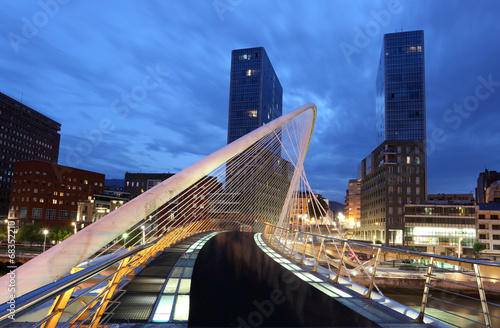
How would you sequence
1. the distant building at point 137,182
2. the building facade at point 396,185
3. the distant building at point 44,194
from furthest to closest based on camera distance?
the distant building at point 137,182, the building facade at point 396,185, the distant building at point 44,194

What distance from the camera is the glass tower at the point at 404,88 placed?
115438 mm

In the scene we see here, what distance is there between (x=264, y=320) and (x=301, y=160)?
62.3 ft

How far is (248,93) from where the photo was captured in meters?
131

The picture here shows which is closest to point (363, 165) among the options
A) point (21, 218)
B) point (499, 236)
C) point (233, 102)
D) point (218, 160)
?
point (499, 236)

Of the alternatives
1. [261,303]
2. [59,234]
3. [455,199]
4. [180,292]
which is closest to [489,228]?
[455,199]

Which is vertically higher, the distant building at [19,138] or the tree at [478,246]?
the distant building at [19,138]

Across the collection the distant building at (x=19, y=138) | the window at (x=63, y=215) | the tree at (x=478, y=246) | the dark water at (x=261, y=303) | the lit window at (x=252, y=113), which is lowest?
the tree at (x=478, y=246)

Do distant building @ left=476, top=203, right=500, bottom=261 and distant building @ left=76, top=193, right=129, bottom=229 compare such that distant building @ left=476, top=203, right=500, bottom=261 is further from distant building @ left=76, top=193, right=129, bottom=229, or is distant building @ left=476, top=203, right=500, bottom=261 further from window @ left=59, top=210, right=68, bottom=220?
window @ left=59, top=210, right=68, bottom=220

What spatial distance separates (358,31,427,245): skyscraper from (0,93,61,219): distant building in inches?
4080

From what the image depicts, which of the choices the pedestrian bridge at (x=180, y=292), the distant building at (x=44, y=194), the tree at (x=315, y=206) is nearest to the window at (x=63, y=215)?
the distant building at (x=44, y=194)

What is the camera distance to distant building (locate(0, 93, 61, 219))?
118500 mm

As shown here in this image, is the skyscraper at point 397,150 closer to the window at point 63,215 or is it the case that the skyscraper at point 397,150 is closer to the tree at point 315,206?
the tree at point 315,206

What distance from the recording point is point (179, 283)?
665cm

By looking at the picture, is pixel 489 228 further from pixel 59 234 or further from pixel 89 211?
pixel 89 211
